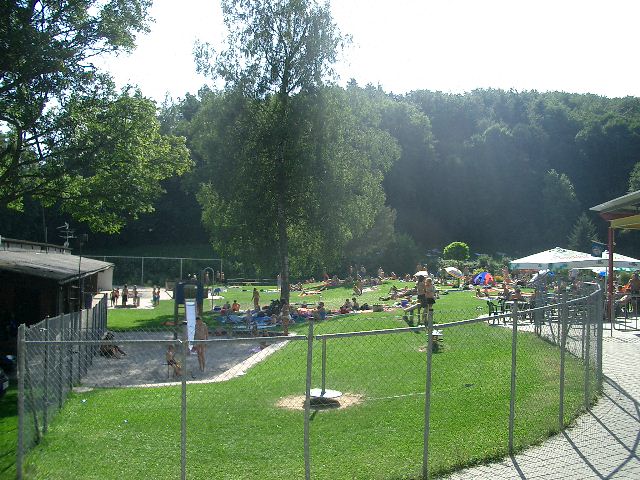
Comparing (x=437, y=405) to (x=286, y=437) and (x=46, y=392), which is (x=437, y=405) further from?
(x=46, y=392)

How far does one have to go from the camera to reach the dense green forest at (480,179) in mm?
82688

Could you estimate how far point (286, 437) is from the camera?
922 cm

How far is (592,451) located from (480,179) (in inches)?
3351

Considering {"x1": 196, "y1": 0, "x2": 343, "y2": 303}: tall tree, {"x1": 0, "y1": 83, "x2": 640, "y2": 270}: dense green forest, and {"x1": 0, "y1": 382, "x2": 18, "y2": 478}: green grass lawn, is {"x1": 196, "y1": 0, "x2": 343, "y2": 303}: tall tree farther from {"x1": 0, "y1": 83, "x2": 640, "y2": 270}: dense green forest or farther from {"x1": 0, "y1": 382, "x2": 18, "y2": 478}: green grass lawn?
{"x1": 0, "y1": 83, "x2": 640, "y2": 270}: dense green forest

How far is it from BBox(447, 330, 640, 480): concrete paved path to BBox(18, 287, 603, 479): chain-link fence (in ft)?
0.78

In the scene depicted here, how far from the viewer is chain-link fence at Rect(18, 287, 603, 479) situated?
7988 mm

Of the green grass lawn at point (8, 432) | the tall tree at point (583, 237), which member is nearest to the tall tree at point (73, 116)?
the green grass lawn at point (8, 432)

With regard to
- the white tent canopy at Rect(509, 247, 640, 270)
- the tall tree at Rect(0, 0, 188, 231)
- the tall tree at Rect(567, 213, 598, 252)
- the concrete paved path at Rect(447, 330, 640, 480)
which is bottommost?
the concrete paved path at Rect(447, 330, 640, 480)

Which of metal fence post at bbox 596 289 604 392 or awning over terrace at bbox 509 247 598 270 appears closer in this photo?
metal fence post at bbox 596 289 604 392

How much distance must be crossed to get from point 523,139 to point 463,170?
11.2m

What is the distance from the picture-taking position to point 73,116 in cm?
2378

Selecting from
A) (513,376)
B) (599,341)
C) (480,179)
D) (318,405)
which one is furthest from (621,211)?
(480,179)

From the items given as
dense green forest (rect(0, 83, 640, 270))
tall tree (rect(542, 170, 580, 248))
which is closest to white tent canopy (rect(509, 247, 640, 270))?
dense green forest (rect(0, 83, 640, 270))

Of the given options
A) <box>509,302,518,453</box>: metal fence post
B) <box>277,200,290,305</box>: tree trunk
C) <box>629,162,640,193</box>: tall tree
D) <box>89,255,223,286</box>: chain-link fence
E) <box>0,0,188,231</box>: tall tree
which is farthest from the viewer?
<box>629,162,640,193</box>: tall tree
